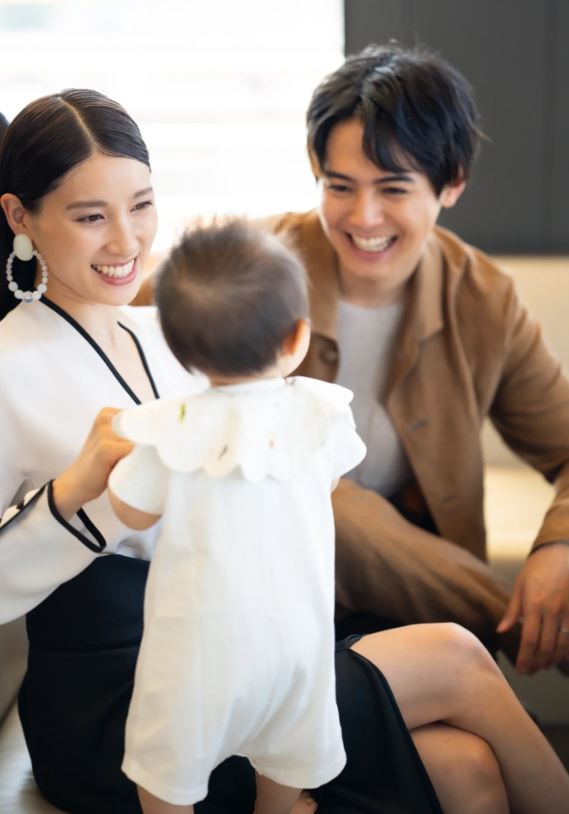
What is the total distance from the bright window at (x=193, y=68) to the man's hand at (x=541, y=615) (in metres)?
1.57

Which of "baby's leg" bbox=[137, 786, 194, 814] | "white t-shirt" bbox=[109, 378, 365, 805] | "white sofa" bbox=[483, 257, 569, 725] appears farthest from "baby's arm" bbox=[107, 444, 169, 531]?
"white sofa" bbox=[483, 257, 569, 725]

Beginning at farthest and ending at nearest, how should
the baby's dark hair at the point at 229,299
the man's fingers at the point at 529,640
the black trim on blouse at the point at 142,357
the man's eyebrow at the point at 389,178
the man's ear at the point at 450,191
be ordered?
the man's ear at the point at 450,191 < the man's eyebrow at the point at 389,178 < the man's fingers at the point at 529,640 < the black trim on blouse at the point at 142,357 < the baby's dark hair at the point at 229,299

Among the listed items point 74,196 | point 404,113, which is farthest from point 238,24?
point 74,196

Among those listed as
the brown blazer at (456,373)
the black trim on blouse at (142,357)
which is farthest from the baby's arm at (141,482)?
the brown blazer at (456,373)

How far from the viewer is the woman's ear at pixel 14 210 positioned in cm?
139

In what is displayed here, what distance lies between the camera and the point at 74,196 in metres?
1.35

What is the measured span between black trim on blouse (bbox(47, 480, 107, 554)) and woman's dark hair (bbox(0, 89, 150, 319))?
362 millimetres

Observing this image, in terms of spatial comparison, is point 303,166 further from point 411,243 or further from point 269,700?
point 269,700

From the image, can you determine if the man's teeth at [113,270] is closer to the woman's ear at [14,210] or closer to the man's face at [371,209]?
the woman's ear at [14,210]

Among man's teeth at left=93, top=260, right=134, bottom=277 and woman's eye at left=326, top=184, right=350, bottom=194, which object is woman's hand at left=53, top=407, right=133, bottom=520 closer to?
man's teeth at left=93, top=260, right=134, bottom=277

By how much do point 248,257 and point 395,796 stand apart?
692 millimetres

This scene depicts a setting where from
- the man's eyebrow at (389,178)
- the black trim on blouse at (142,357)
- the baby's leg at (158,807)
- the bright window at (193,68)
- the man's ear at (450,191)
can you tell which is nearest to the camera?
the baby's leg at (158,807)

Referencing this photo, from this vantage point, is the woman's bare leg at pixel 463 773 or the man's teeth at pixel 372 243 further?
the man's teeth at pixel 372 243

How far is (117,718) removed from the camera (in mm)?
1376
